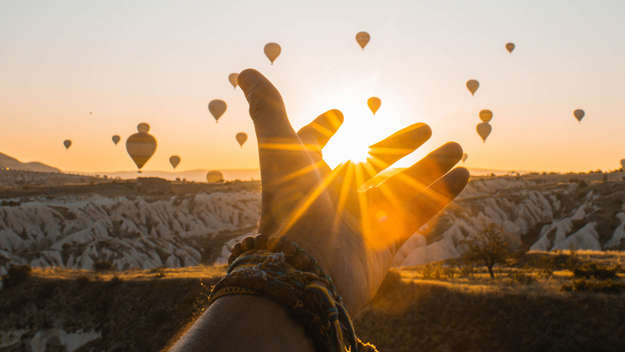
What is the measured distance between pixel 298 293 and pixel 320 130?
6.07ft

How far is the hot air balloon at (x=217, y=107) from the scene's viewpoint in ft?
208

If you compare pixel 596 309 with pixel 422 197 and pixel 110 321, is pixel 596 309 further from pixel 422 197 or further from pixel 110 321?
pixel 110 321

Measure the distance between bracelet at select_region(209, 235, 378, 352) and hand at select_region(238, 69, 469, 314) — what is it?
52cm

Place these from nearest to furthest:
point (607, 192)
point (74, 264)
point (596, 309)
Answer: point (596, 309) < point (74, 264) < point (607, 192)

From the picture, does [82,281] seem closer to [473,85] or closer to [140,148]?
[140,148]

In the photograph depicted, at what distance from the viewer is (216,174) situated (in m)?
172

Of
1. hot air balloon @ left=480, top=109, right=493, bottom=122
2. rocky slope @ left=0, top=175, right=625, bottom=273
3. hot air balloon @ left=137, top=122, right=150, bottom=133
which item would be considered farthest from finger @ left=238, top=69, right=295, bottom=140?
hot air balloon @ left=137, top=122, right=150, bottom=133

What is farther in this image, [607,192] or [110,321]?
[607,192]

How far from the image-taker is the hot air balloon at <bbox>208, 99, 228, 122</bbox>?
208ft

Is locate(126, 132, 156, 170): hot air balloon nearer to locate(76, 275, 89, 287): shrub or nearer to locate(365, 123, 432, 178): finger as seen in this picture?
locate(76, 275, 89, 287): shrub

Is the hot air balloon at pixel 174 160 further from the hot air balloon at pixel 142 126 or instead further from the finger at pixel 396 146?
the finger at pixel 396 146

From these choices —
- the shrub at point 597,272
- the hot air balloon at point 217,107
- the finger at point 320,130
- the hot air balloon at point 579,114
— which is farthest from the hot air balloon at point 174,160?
the finger at point 320,130

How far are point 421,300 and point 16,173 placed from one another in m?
160

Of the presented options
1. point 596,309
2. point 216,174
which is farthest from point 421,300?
point 216,174
